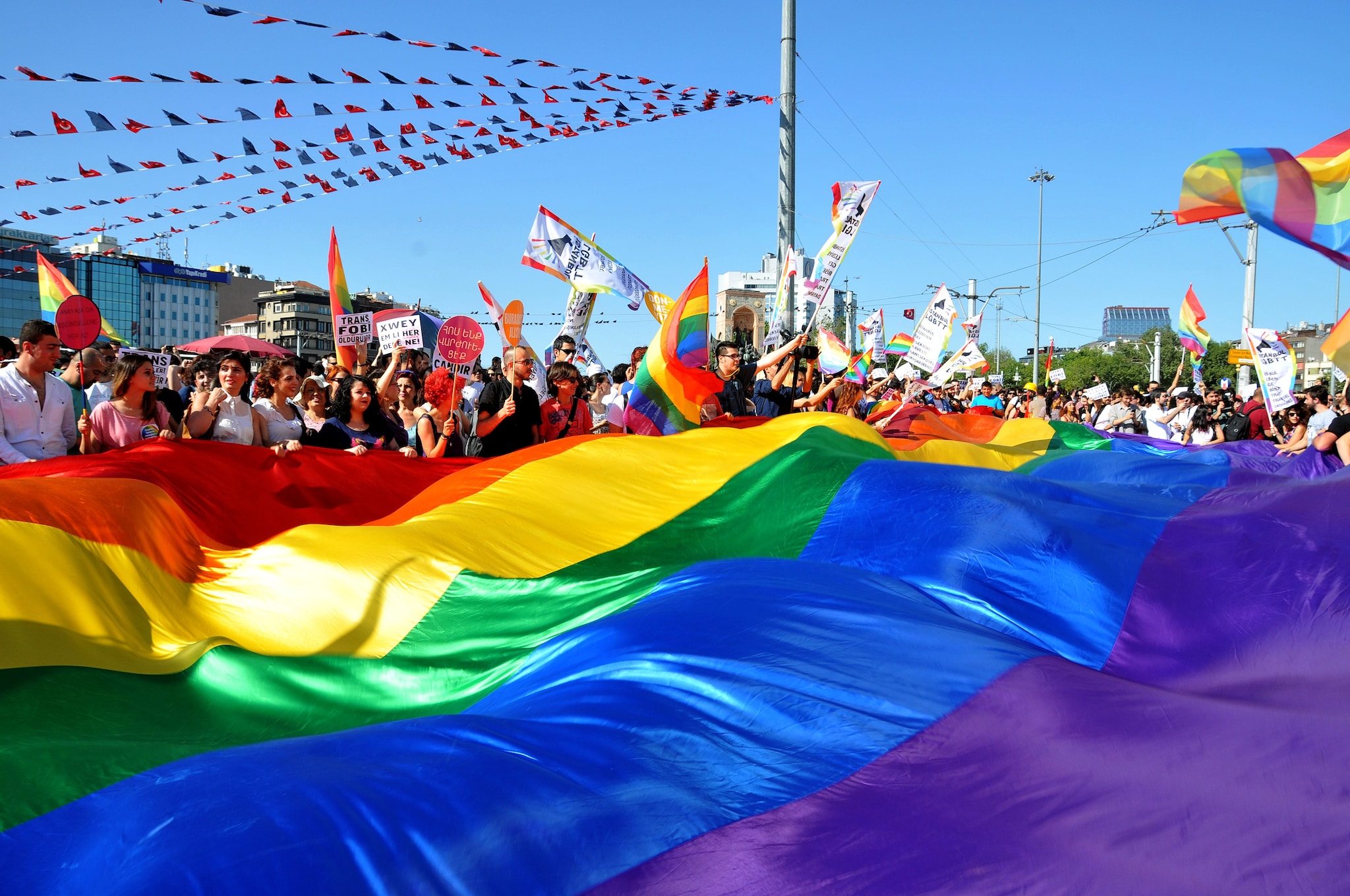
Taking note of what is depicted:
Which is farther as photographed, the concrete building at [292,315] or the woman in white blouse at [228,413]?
the concrete building at [292,315]

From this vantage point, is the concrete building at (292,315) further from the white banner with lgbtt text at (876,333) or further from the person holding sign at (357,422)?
the person holding sign at (357,422)

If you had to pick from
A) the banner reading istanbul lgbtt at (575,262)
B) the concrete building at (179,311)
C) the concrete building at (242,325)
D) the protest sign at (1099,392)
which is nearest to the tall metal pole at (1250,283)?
the protest sign at (1099,392)

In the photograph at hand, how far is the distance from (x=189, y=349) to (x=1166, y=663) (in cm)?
1905

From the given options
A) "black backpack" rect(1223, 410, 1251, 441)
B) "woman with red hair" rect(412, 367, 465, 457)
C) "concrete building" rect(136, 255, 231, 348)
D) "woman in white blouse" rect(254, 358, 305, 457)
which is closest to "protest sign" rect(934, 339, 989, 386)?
"black backpack" rect(1223, 410, 1251, 441)

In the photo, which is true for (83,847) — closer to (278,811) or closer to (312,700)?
(278,811)

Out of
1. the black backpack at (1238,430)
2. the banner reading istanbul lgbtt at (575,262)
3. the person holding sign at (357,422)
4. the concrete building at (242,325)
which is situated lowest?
the black backpack at (1238,430)

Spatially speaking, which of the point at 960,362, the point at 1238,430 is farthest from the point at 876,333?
the point at 1238,430

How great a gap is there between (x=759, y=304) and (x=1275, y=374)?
213 ft

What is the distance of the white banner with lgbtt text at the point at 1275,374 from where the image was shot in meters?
10.5

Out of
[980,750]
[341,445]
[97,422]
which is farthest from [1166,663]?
[97,422]

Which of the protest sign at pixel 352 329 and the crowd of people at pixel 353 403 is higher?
the protest sign at pixel 352 329

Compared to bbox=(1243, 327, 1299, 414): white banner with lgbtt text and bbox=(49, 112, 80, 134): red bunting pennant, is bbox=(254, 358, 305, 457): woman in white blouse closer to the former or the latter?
bbox=(49, 112, 80, 134): red bunting pennant

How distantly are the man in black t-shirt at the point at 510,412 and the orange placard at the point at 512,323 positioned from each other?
5.94ft

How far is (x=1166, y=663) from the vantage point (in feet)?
9.76
